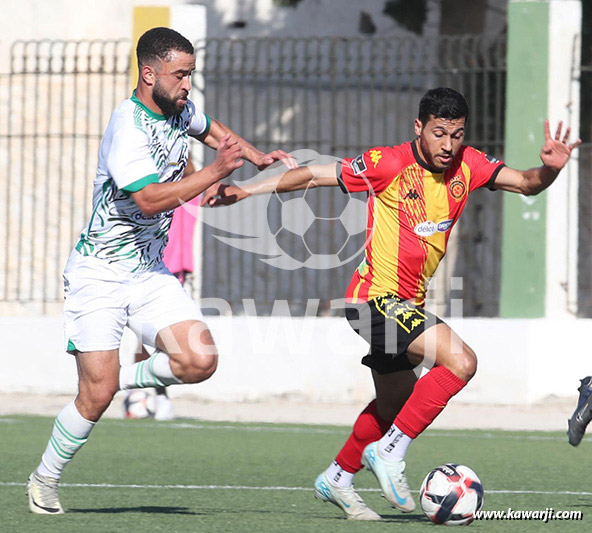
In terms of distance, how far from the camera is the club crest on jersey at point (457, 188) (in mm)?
6621

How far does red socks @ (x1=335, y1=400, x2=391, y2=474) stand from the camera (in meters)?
6.53

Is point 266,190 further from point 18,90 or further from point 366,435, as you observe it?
point 18,90

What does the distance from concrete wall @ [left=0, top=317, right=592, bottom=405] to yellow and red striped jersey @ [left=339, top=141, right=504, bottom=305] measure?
5810 millimetres

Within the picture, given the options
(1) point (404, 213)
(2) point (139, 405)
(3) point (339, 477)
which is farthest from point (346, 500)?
(2) point (139, 405)

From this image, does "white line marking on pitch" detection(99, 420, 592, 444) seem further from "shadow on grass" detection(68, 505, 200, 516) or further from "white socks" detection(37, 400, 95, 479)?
"white socks" detection(37, 400, 95, 479)

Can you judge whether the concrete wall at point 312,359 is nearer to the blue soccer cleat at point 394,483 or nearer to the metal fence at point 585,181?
the metal fence at point 585,181

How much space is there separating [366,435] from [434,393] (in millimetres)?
525

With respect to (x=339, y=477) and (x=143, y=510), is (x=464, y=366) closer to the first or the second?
(x=339, y=477)

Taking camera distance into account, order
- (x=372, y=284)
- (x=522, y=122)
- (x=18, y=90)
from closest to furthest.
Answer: (x=372, y=284) → (x=522, y=122) → (x=18, y=90)

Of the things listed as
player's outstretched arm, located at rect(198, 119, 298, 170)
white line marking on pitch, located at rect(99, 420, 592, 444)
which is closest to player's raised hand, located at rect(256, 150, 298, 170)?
player's outstretched arm, located at rect(198, 119, 298, 170)

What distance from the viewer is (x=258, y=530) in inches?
225

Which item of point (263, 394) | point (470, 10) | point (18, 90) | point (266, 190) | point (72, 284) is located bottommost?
point (263, 394)

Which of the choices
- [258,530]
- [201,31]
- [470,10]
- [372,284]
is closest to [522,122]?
[201,31]

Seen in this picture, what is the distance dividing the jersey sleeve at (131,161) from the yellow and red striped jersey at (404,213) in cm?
111
